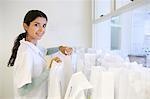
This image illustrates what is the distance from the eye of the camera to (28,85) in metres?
1.21

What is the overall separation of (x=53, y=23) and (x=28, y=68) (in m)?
1.54

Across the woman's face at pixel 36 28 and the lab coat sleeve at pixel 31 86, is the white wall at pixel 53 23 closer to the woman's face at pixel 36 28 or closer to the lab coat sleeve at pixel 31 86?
the woman's face at pixel 36 28

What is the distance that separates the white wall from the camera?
2.58 metres

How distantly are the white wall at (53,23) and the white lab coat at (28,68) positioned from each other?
4.20 ft

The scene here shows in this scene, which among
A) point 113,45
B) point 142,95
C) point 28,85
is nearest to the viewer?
point 142,95

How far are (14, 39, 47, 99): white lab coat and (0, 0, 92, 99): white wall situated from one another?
128 cm

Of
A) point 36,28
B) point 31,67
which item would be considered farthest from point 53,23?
point 31,67

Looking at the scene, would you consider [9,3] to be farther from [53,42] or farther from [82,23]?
[82,23]

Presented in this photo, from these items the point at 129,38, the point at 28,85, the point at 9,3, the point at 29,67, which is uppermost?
the point at 9,3

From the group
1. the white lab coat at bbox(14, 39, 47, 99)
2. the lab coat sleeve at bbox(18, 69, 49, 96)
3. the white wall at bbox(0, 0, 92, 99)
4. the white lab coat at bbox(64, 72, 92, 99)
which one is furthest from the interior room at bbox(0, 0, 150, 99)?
the white lab coat at bbox(64, 72, 92, 99)

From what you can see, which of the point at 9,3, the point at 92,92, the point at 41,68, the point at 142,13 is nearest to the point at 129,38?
the point at 142,13

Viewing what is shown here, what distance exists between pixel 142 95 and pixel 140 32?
4.04 feet

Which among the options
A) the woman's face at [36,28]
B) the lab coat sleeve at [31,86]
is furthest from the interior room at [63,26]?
the lab coat sleeve at [31,86]

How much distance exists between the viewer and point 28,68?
4.04 feet
